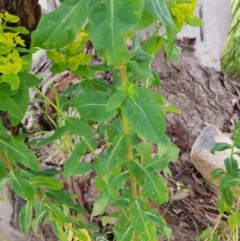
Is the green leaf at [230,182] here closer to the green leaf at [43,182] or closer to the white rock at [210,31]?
the green leaf at [43,182]

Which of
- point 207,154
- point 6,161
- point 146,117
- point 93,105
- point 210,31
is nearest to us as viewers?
point 146,117

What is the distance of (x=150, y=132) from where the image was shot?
A: 774 mm

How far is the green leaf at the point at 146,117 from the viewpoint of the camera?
0.78m

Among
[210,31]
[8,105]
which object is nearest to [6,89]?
[8,105]

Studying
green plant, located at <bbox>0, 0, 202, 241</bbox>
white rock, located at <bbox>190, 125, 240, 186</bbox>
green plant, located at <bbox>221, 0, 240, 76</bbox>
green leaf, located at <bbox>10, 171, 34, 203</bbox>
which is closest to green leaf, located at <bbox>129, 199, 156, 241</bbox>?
green plant, located at <bbox>0, 0, 202, 241</bbox>

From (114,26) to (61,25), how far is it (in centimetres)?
11

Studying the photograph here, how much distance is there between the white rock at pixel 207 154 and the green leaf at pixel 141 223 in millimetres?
753

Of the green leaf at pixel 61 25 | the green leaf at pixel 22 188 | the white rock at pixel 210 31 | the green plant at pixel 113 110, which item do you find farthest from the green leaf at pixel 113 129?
the white rock at pixel 210 31

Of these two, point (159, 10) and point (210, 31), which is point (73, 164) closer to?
point (159, 10)

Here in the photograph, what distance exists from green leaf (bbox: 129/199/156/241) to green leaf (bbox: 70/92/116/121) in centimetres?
26

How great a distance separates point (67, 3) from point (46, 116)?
134 cm

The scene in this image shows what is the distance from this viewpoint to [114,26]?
65cm

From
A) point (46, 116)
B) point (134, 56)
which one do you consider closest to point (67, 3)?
point (134, 56)

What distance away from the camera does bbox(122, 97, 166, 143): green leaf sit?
2.55 feet
